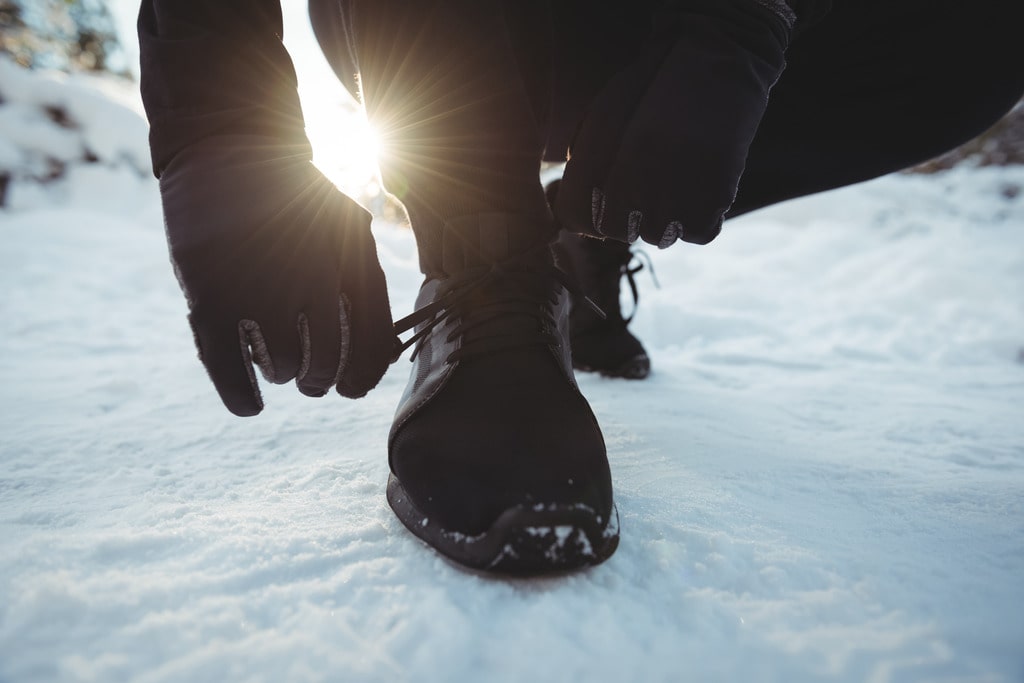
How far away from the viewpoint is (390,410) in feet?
2.81

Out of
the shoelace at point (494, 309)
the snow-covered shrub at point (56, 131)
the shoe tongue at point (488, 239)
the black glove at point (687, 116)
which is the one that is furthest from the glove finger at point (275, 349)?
the snow-covered shrub at point (56, 131)

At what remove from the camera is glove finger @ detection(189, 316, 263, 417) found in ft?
1.46

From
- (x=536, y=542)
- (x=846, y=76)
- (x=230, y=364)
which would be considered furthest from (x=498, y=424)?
(x=846, y=76)

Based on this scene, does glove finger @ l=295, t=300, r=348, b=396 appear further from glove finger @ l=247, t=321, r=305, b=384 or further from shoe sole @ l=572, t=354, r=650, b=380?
shoe sole @ l=572, t=354, r=650, b=380

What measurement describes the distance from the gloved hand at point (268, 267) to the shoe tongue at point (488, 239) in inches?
5.0

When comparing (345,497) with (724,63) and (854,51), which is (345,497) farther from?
(854,51)

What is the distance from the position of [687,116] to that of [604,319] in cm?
71

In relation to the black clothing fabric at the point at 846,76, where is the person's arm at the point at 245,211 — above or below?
below

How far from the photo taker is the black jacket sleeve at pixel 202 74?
452mm

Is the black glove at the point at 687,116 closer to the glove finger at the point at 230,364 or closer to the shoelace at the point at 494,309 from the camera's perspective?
the shoelace at the point at 494,309

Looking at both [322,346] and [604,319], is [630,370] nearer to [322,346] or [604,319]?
[604,319]

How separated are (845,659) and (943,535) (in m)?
0.26

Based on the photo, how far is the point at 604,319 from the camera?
3.85 feet

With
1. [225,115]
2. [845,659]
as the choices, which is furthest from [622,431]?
[225,115]
